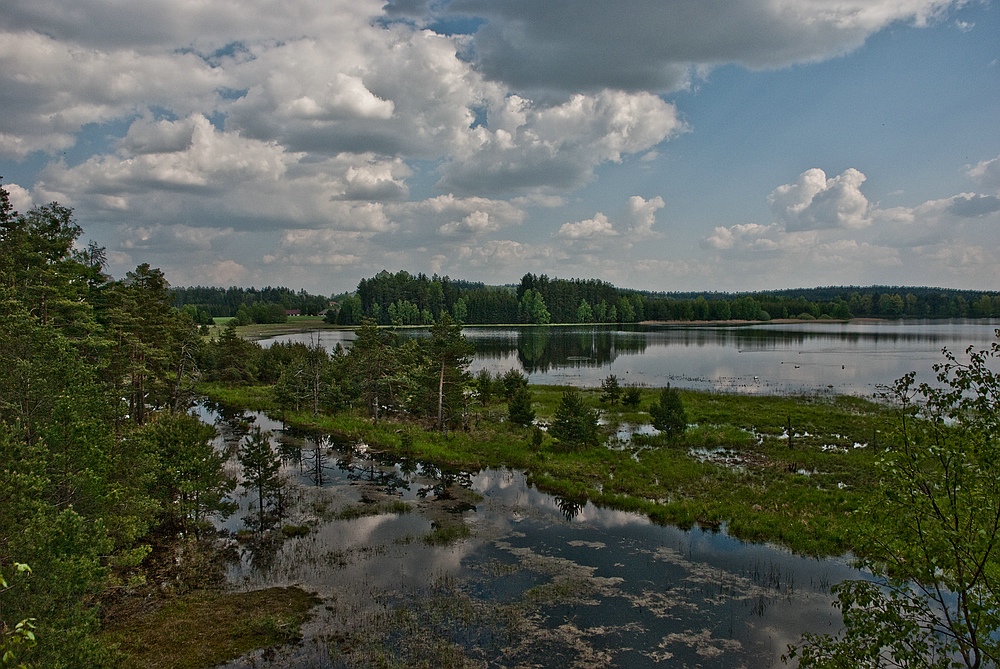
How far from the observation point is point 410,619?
1838 cm

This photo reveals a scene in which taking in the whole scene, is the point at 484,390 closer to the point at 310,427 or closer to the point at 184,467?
the point at 310,427

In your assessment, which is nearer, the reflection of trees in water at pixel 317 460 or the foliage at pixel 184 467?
the foliage at pixel 184 467

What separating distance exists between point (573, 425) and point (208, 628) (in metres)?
25.9

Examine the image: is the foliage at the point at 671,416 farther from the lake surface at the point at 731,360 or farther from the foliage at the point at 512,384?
the lake surface at the point at 731,360

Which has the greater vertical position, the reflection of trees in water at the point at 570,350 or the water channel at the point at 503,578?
the reflection of trees in water at the point at 570,350

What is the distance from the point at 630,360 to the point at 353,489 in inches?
3053

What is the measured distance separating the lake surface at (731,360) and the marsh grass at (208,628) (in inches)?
1828

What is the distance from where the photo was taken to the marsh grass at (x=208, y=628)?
16.4m

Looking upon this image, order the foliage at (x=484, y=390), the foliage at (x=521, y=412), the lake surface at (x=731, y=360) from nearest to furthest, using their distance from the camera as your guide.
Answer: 1. the foliage at (x=521, y=412)
2. the foliage at (x=484, y=390)
3. the lake surface at (x=731, y=360)

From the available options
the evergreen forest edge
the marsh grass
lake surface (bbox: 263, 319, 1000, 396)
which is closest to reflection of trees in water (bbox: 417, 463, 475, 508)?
the evergreen forest edge

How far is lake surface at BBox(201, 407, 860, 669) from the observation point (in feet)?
54.7

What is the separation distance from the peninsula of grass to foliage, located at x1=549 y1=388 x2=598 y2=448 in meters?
0.82

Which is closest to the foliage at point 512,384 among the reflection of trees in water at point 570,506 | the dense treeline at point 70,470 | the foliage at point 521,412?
the foliage at point 521,412

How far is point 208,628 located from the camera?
1792cm
